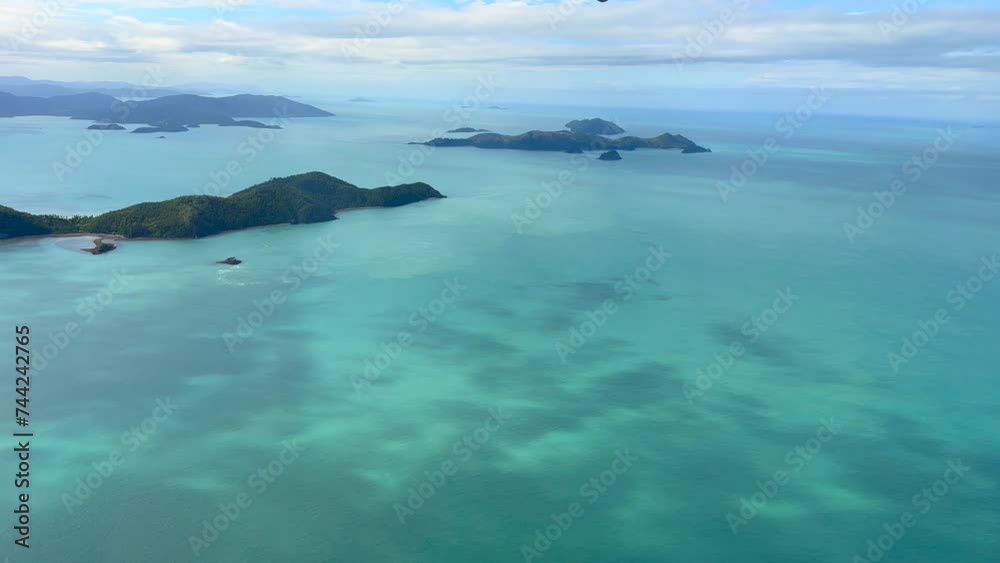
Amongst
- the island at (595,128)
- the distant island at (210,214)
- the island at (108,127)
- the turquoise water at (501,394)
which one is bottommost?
the turquoise water at (501,394)

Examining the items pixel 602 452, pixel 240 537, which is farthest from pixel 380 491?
pixel 602 452

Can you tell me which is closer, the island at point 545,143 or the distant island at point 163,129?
the island at point 545,143

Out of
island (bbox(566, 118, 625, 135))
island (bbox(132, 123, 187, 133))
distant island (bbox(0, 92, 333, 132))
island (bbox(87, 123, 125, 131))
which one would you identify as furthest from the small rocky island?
island (bbox(566, 118, 625, 135))

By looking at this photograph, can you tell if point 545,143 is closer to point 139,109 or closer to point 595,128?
point 595,128

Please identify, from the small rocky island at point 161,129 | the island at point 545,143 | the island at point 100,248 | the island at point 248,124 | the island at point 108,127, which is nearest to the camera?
the island at point 100,248

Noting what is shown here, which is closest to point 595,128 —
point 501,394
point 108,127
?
point 108,127

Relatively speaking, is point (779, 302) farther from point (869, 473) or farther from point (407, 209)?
point (407, 209)

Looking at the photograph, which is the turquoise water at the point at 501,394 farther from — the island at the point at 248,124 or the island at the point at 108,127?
the island at the point at 248,124

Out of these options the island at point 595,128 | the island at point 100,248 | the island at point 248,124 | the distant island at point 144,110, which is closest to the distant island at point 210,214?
the island at point 100,248
